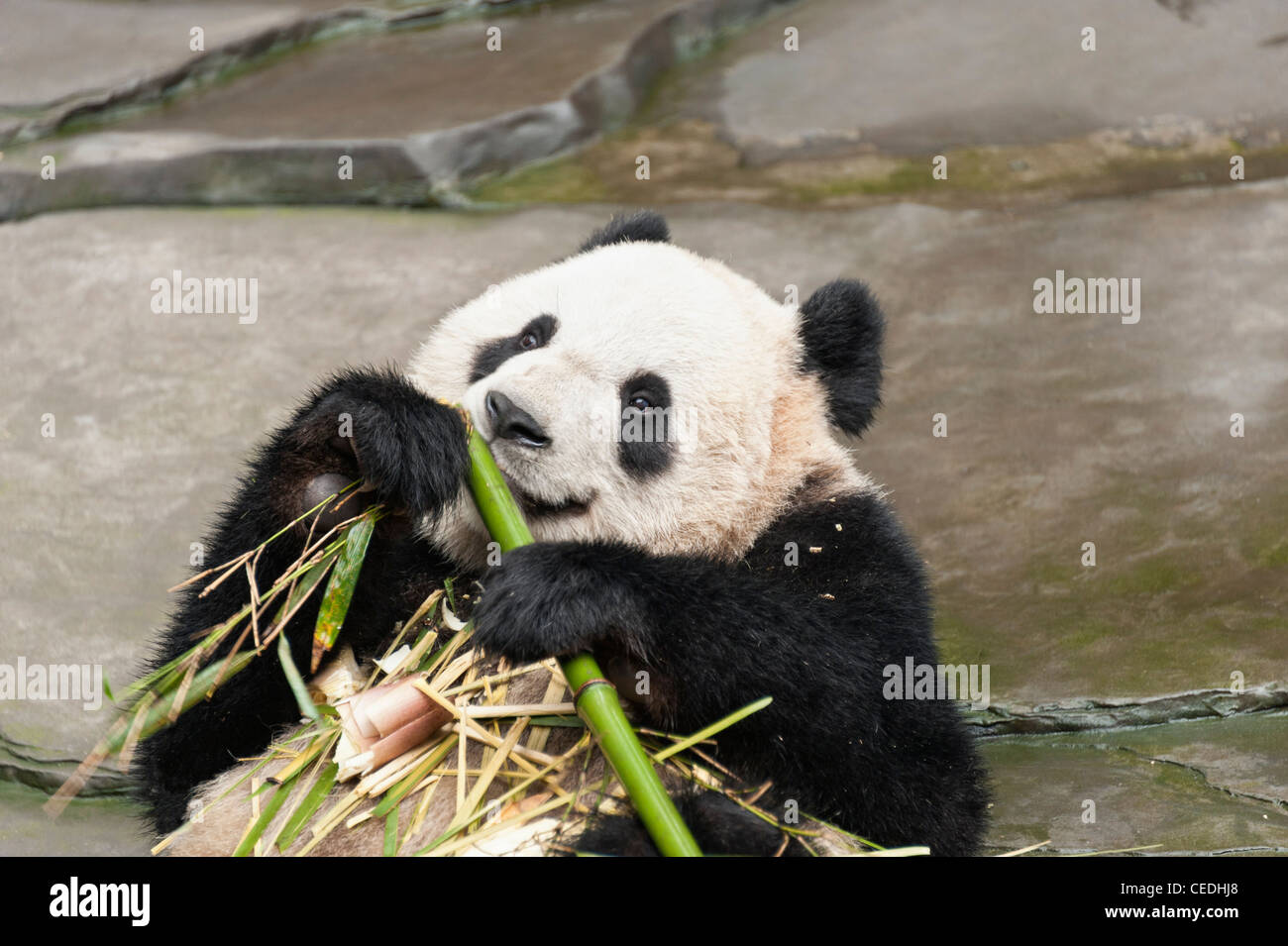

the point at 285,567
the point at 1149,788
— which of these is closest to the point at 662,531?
the point at 285,567

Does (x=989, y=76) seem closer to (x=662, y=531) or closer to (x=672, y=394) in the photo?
(x=672, y=394)

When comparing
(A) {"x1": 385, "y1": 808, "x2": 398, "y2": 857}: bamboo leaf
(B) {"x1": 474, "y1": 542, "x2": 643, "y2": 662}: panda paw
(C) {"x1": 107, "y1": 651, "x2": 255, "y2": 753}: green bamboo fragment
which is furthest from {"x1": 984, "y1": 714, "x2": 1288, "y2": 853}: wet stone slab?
(C) {"x1": 107, "y1": 651, "x2": 255, "y2": 753}: green bamboo fragment

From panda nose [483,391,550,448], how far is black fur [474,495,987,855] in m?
0.33

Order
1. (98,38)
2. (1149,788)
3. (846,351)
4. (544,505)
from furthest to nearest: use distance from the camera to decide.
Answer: (98,38), (1149,788), (846,351), (544,505)

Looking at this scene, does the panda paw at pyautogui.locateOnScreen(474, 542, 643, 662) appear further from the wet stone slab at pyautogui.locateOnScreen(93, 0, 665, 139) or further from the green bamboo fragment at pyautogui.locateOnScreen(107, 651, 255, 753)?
the wet stone slab at pyautogui.locateOnScreen(93, 0, 665, 139)

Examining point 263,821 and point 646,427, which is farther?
point 646,427

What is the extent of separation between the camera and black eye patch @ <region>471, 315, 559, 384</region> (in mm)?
3471

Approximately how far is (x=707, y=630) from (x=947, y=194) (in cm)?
594

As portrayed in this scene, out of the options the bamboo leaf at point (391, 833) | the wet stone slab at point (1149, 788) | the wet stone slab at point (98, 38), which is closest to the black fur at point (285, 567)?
the bamboo leaf at point (391, 833)

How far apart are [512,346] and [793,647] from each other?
1096 millimetres

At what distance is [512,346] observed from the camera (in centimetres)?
352

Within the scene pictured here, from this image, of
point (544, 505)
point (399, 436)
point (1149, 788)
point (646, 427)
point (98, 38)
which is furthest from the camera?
point (98, 38)

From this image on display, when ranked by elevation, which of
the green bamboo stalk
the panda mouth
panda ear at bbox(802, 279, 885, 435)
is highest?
panda ear at bbox(802, 279, 885, 435)
